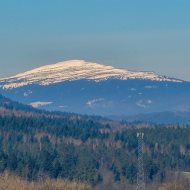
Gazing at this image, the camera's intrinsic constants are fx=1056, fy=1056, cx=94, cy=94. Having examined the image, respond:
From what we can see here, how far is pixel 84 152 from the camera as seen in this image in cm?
15625

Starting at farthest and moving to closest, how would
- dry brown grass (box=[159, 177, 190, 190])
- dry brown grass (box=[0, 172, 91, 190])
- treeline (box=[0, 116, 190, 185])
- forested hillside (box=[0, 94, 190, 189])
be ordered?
treeline (box=[0, 116, 190, 185]) < forested hillside (box=[0, 94, 190, 189]) < dry brown grass (box=[159, 177, 190, 190]) < dry brown grass (box=[0, 172, 91, 190])

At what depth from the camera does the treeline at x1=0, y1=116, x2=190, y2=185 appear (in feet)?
428

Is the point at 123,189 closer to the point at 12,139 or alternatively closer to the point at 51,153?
the point at 51,153

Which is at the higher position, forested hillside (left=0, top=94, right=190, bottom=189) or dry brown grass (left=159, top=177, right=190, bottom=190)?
forested hillside (left=0, top=94, right=190, bottom=189)

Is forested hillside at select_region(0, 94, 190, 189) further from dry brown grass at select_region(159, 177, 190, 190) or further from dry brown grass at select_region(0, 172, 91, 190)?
dry brown grass at select_region(159, 177, 190, 190)

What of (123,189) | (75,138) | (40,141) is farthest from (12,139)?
(123,189)

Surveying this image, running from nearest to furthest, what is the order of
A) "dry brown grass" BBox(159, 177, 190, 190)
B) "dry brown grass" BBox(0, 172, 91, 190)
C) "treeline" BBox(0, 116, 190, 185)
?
1. "dry brown grass" BBox(0, 172, 91, 190)
2. "dry brown grass" BBox(159, 177, 190, 190)
3. "treeline" BBox(0, 116, 190, 185)

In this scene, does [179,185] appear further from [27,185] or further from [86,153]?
[86,153]

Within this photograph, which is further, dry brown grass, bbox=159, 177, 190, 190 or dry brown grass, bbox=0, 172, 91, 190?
dry brown grass, bbox=159, 177, 190, 190

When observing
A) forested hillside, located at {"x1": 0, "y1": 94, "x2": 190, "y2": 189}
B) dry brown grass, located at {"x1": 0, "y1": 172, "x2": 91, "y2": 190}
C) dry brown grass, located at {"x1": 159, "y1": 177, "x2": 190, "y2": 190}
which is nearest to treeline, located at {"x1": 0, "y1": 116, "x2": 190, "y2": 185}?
forested hillside, located at {"x1": 0, "y1": 94, "x2": 190, "y2": 189}

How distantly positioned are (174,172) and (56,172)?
1709 centimetres

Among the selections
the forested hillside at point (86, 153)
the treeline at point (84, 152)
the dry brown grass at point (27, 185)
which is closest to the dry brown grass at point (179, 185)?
the dry brown grass at point (27, 185)

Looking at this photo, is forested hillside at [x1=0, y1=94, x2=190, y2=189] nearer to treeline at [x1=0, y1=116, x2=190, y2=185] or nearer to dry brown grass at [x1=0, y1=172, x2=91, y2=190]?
treeline at [x1=0, y1=116, x2=190, y2=185]

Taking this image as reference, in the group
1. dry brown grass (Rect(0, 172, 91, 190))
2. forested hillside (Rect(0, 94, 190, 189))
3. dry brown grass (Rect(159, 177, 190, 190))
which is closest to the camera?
dry brown grass (Rect(0, 172, 91, 190))
